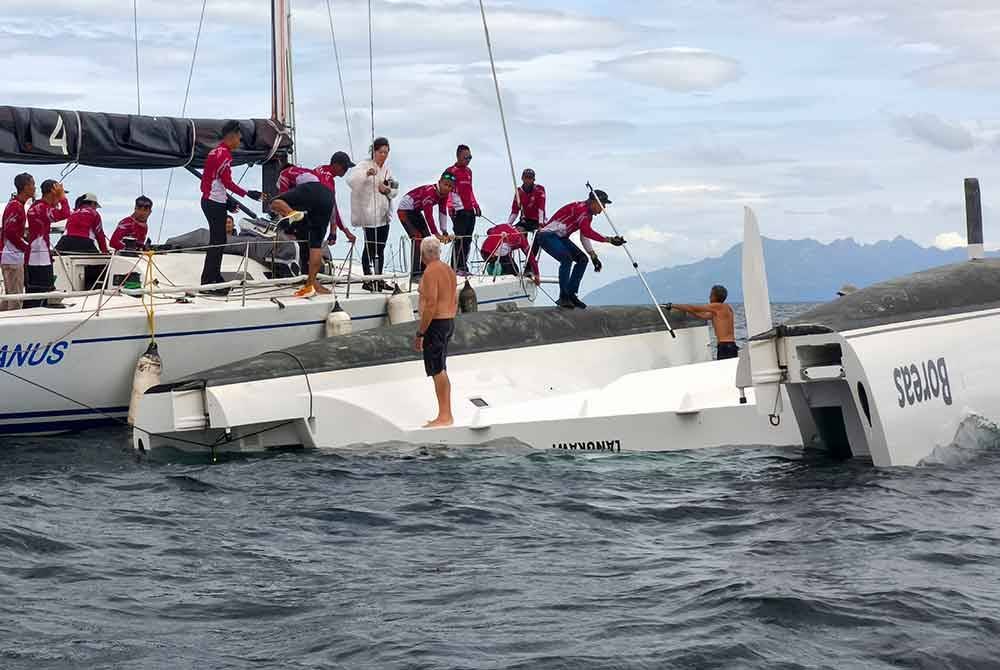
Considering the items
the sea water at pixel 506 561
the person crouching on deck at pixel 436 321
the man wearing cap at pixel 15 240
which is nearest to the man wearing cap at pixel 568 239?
the person crouching on deck at pixel 436 321

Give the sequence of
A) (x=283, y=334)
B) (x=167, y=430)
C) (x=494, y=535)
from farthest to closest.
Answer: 1. (x=283, y=334)
2. (x=167, y=430)
3. (x=494, y=535)

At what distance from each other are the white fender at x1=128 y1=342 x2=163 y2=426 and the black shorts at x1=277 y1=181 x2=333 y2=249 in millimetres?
2376

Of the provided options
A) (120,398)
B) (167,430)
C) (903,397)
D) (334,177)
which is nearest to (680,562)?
(903,397)

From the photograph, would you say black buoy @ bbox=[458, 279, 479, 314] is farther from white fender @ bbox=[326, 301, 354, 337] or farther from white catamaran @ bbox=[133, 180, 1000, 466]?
white catamaran @ bbox=[133, 180, 1000, 466]

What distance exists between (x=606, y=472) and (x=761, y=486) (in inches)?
50.4

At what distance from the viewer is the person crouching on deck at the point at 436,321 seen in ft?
37.8

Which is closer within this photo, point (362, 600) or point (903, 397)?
point (362, 600)

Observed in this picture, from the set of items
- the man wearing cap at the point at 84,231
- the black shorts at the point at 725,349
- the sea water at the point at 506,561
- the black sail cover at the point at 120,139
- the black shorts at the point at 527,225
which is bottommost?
the sea water at the point at 506,561

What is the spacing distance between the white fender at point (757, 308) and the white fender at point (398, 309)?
20.3 ft

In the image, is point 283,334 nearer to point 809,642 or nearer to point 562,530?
point 562,530

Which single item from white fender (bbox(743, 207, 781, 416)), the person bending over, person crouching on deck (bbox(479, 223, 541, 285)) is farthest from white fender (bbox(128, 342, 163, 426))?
white fender (bbox(743, 207, 781, 416))

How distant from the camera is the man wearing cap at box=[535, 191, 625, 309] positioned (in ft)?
48.2

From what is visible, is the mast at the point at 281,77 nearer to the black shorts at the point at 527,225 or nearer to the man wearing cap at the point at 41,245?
the black shorts at the point at 527,225

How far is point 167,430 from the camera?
11461 millimetres
